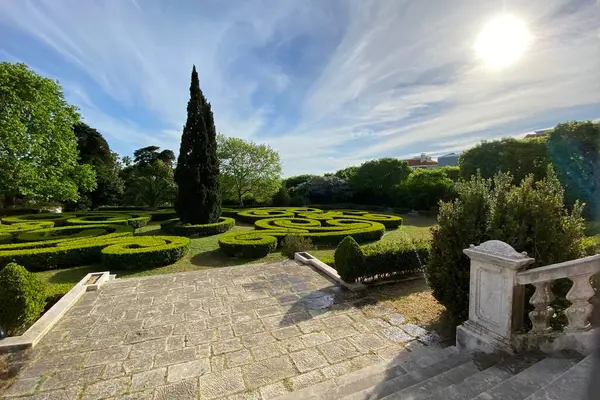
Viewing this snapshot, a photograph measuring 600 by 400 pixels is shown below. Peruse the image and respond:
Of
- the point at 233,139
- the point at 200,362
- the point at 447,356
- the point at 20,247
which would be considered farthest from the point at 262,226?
the point at 233,139

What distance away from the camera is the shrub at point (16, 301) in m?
3.73

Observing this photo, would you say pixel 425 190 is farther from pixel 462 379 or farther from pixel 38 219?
pixel 38 219

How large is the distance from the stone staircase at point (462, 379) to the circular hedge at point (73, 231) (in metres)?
9.86

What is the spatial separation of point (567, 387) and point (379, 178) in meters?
23.7

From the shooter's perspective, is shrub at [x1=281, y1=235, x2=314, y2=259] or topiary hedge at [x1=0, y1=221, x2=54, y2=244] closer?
shrub at [x1=281, y1=235, x2=314, y2=259]

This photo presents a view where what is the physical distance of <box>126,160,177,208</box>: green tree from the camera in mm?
23438

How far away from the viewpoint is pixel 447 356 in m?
3.02

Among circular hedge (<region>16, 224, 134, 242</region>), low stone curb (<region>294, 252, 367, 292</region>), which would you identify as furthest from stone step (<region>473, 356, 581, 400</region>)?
circular hedge (<region>16, 224, 134, 242</region>)

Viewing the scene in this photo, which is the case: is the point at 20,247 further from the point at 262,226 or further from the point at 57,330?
the point at 262,226

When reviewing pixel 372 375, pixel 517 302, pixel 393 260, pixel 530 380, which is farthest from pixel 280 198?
pixel 530 380

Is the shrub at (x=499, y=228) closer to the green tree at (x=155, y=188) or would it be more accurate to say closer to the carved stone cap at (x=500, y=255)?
the carved stone cap at (x=500, y=255)

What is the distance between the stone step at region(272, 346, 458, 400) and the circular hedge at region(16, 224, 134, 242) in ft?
31.5

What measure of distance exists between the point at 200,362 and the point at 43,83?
1715 centimetres

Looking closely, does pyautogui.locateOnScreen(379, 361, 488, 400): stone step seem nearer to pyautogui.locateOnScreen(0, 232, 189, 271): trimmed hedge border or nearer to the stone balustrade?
the stone balustrade
